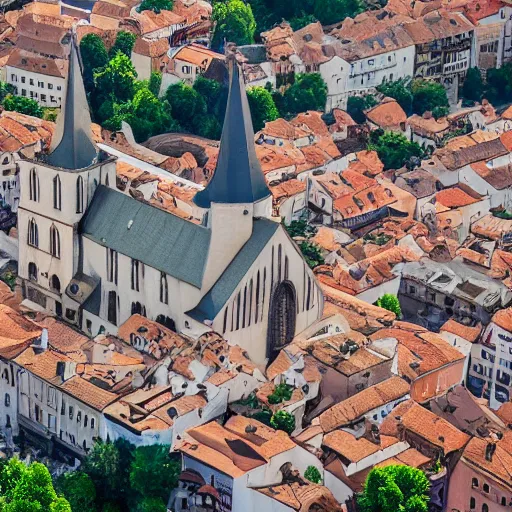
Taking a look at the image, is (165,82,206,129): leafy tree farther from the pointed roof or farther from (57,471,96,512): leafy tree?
(57,471,96,512): leafy tree

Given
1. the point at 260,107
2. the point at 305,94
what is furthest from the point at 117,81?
the point at 305,94

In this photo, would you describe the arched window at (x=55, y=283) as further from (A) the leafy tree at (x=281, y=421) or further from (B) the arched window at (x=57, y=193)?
(A) the leafy tree at (x=281, y=421)

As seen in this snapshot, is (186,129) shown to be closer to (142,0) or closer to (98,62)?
(98,62)

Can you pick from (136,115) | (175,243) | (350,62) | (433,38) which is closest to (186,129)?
(136,115)

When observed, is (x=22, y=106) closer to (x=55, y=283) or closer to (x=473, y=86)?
(x=55, y=283)

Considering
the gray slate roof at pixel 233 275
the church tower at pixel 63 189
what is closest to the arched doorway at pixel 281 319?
Answer: the gray slate roof at pixel 233 275
